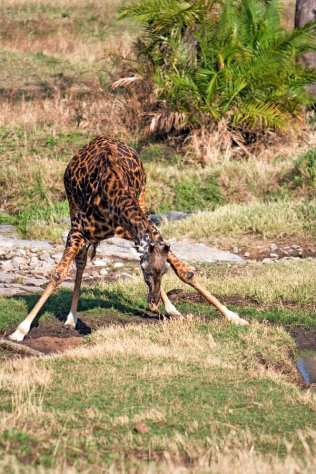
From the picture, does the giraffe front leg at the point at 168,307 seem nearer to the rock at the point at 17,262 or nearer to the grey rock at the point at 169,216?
the rock at the point at 17,262

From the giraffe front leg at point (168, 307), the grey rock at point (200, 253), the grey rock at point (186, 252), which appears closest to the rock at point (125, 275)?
the grey rock at point (186, 252)

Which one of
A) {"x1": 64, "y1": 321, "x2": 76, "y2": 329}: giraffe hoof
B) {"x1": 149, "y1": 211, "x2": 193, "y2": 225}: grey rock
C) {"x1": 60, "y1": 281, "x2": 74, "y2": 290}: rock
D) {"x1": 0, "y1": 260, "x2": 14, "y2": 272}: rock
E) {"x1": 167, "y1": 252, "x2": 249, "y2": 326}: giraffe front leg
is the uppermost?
{"x1": 167, "y1": 252, "x2": 249, "y2": 326}: giraffe front leg

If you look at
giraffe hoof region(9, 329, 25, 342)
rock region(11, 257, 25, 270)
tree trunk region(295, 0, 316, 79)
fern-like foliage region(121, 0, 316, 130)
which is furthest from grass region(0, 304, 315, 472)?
tree trunk region(295, 0, 316, 79)

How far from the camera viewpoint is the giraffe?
32.3 feet

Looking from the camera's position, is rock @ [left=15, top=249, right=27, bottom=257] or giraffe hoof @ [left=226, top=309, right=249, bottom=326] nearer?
giraffe hoof @ [left=226, top=309, right=249, bottom=326]

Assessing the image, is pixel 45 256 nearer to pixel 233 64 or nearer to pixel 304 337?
pixel 304 337

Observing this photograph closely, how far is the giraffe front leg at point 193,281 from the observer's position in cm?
1103

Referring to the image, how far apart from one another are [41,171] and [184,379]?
11.1 m

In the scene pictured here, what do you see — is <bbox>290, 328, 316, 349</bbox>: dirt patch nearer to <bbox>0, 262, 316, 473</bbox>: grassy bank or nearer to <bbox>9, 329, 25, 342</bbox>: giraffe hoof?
<bbox>0, 262, 316, 473</bbox>: grassy bank

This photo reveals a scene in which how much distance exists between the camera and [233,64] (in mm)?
21844

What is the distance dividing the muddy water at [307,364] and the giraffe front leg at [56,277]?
2.52 metres

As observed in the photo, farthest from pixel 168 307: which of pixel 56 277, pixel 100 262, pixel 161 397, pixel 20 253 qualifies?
pixel 20 253

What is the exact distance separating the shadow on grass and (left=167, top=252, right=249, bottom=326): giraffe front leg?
2.82 ft

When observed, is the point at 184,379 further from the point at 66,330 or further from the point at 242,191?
the point at 242,191
